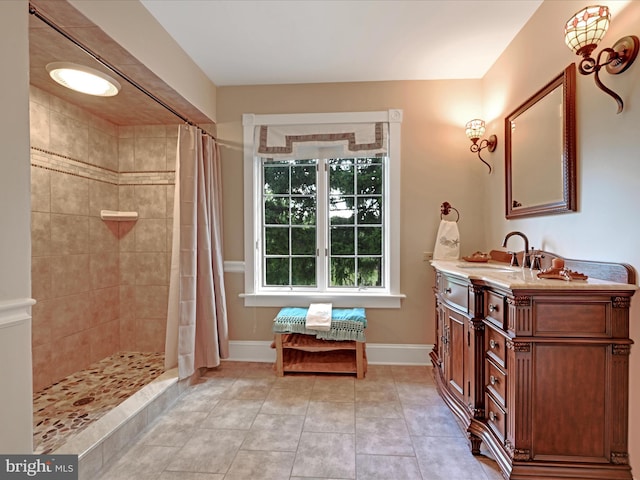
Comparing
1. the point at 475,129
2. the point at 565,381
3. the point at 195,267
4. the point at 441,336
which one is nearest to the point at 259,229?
the point at 195,267

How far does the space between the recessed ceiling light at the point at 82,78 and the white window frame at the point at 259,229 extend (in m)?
1.16

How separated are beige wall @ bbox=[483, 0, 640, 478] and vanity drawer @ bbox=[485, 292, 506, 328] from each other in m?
0.49

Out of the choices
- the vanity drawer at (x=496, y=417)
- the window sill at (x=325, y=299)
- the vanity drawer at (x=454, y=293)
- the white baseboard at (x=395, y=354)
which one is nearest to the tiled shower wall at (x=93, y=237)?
the window sill at (x=325, y=299)

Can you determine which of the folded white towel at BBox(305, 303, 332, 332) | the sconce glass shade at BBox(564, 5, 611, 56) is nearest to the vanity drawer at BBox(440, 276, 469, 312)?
the folded white towel at BBox(305, 303, 332, 332)

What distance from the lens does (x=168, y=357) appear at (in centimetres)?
241

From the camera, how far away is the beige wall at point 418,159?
2.76m

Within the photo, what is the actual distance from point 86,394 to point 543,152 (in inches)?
136

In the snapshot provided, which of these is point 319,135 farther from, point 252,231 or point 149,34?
point 149,34

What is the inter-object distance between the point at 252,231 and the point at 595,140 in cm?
245

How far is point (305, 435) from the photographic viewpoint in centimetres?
183

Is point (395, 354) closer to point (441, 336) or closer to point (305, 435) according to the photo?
point (441, 336)

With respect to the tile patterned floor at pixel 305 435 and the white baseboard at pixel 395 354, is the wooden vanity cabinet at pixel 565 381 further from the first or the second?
the white baseboard at pixel 395 354

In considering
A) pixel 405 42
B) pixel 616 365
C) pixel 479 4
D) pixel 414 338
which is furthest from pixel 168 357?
pixel 479 4

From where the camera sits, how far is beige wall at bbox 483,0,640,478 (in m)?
1.31
